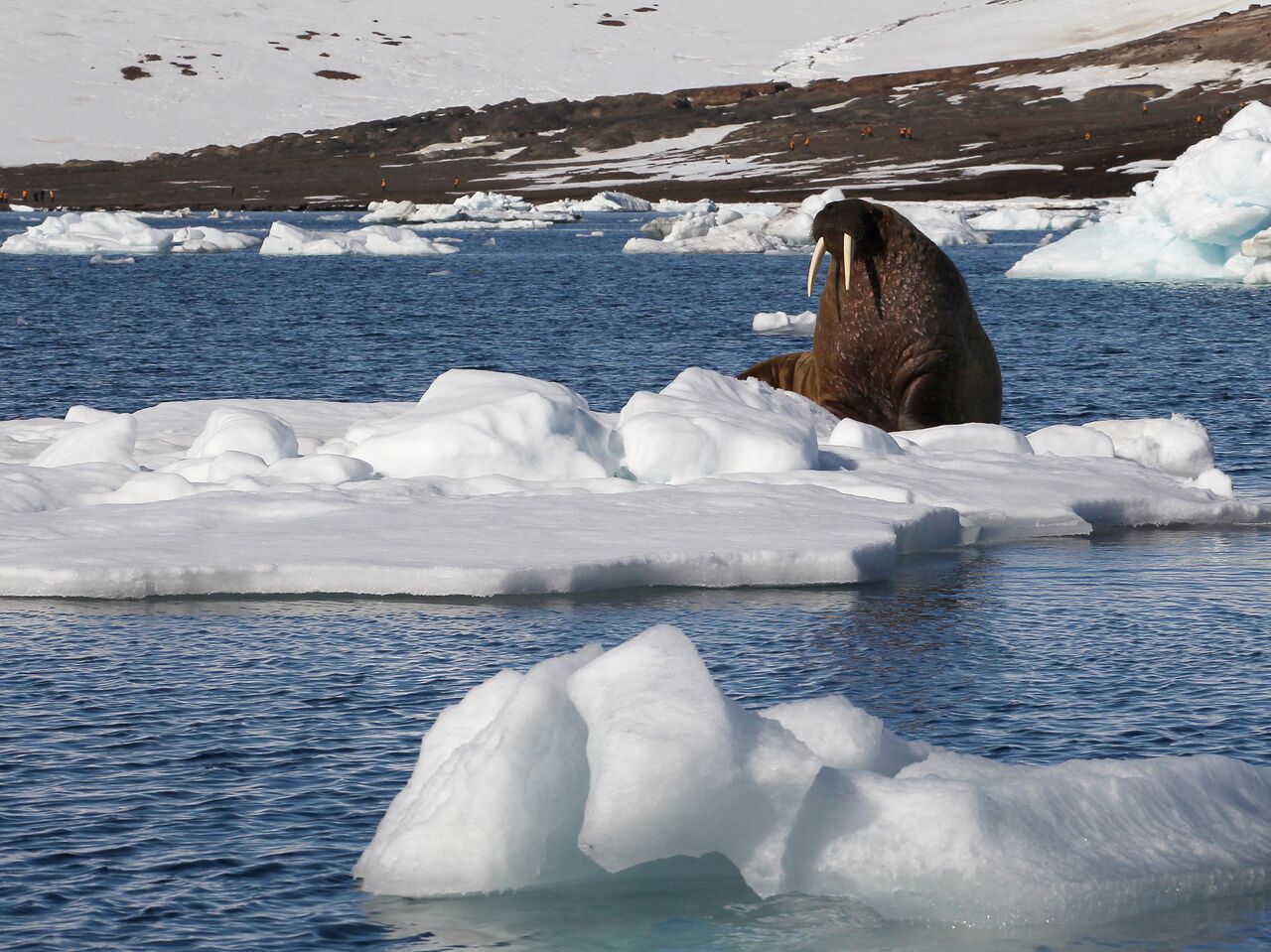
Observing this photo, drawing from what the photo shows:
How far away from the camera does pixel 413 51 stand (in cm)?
13000

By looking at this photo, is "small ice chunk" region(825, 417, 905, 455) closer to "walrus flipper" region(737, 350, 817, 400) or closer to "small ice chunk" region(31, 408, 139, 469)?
"walrus flipper" region(737, 350, 817, 400)

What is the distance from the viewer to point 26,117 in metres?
117

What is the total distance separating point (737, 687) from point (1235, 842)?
288 centimetres

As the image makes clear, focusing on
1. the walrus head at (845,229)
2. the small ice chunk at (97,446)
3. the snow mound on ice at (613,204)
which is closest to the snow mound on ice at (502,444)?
the small ice chunk at (97,446)

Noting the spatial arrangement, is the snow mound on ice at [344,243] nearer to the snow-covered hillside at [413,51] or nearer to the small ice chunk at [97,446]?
the small ice chunk at [97,446]

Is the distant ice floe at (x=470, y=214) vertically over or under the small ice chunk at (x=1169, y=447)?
over

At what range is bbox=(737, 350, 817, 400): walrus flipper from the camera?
16.6 meters

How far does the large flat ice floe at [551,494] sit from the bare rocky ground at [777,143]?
63499 millimetres

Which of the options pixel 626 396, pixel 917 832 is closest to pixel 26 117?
pixel 626 396

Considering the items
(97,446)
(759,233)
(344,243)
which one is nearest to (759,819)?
(97,446)

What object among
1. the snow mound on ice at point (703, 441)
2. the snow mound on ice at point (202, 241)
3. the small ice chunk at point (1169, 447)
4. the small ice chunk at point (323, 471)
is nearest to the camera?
the small ice chunk at point (323, 471)

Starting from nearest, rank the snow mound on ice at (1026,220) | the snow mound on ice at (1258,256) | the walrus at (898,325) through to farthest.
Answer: the walrus at (898,325), the snow mound on ice at (1258,256), the snow mound on ice at (1026,220)

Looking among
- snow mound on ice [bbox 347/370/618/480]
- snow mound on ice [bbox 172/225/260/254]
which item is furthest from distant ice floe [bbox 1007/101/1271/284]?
snow mound on ice [bbox 172/225/260/254]

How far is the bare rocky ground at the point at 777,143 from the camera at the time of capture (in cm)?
8556
